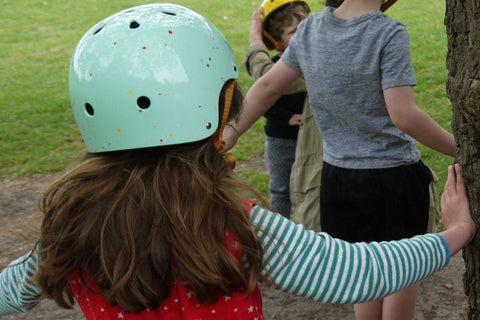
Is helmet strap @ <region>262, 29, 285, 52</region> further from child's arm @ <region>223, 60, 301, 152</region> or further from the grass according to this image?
the grass

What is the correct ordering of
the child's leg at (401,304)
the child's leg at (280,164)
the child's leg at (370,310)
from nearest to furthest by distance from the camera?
the child's leg at (401,304)
the child's leg at (370,310)
the child's leg at (280,164)

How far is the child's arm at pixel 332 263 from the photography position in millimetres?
1604

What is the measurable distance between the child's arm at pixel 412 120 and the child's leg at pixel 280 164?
1776 mm

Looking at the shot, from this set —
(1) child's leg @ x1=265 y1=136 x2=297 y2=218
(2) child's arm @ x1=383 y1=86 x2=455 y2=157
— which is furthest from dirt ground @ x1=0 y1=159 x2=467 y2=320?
(2) child's arm @ x1=383 y1=86 x2=455 y2=157

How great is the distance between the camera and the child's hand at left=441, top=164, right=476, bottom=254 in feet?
6.03

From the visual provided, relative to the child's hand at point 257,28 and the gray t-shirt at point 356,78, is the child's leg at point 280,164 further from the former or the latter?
the gray t-shirt at point 356,78

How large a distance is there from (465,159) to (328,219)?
39.8 inches

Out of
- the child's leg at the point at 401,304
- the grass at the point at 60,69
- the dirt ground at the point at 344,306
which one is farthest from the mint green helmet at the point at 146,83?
the grass at the point at 60,69

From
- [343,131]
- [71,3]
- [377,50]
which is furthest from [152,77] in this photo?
[71,3]

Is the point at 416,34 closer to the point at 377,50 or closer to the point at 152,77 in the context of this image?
the point at 377,50

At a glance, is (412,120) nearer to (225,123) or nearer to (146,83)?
(225,123)

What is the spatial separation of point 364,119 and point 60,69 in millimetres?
9393

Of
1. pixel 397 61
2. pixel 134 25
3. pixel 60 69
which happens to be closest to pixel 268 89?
pixel 397 61

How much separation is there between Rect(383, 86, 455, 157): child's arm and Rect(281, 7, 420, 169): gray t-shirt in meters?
0.04
